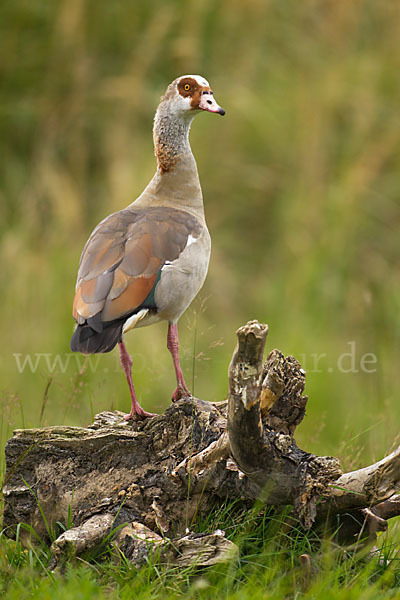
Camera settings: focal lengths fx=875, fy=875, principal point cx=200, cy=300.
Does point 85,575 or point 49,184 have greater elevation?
point 49,184

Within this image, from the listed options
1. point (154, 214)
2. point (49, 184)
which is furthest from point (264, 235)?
point (154, 214)

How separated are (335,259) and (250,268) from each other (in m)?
0.86

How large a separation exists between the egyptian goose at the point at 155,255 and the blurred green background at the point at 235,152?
212cm

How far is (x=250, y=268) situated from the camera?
7594mm

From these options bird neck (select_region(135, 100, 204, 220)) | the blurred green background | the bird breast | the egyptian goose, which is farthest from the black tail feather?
the blurred green background

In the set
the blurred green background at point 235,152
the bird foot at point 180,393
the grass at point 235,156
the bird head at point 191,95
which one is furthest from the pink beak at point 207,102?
the blurred green background at point 235,152

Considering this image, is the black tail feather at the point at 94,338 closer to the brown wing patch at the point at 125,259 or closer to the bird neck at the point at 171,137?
the brown wing patch at the point at 125,259

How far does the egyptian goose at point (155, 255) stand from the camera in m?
3.49

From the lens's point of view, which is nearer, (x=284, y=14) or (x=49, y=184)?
(x=49, y=184)

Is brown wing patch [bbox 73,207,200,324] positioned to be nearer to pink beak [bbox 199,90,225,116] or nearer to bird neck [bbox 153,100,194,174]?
bird neck [bbox 153,100,194,174]

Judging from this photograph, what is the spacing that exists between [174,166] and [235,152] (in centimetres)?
346

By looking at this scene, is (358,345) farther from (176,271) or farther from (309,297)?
(176,271)

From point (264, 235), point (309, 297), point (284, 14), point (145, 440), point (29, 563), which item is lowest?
point (29, 563)

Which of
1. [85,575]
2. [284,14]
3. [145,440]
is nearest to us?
[85,575]
